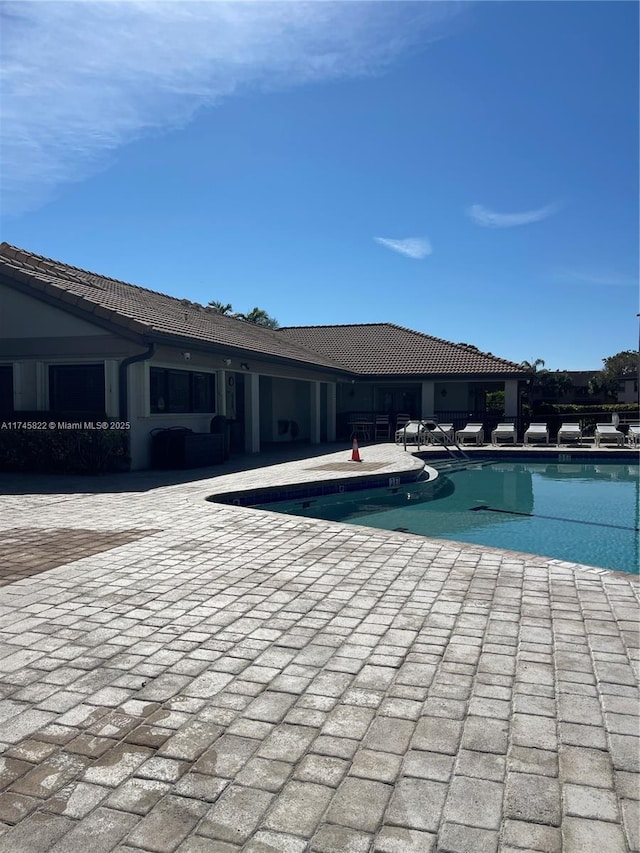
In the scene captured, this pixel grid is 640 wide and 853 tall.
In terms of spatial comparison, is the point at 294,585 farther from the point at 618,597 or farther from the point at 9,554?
the point at 9,554

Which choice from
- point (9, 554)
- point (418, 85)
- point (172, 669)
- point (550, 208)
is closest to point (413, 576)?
point (172, 669)

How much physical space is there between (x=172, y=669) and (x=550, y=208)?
17.0 meters

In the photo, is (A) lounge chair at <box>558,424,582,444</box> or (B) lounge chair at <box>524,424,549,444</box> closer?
(A) lounge chair at <box>558,424,582,444</box>

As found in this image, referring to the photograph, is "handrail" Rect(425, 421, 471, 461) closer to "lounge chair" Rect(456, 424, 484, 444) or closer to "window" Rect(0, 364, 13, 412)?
"lounge chair" Rect(456, 424, 484, 444)

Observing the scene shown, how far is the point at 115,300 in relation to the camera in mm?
15367

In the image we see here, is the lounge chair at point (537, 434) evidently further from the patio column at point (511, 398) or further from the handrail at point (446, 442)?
the patio column at point (511, 398)

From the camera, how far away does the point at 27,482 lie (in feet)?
38.3

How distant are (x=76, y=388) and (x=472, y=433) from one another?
1365cm

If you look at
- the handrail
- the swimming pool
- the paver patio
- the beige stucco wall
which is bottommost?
the swimming pool

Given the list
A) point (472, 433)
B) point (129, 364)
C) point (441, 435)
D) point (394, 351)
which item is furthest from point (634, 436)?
point (129, 364)

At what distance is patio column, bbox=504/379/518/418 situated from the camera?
973 inches

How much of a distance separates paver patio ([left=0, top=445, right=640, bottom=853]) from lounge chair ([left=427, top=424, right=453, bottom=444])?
15764mm

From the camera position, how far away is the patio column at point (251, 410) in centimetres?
1772

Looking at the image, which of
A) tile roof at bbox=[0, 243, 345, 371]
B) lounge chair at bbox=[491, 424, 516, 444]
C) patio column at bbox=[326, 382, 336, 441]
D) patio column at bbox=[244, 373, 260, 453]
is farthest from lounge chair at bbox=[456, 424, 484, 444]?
patio column at bbox=[244, 373, 260, 453]
